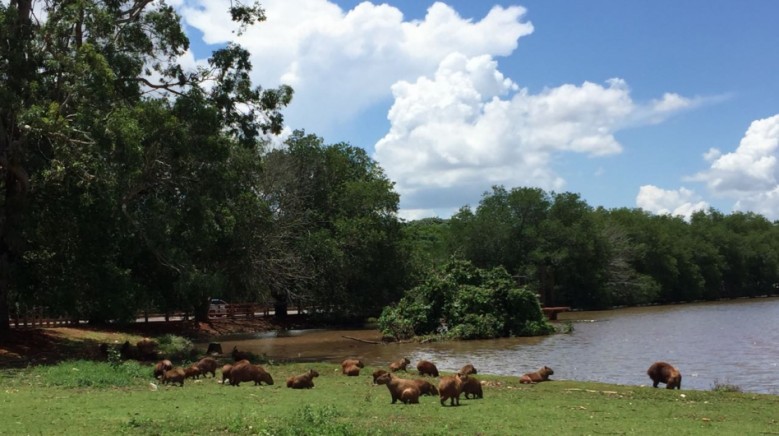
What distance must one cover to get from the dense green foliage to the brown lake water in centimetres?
123

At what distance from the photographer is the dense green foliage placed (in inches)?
1347

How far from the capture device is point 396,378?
43.3 ft

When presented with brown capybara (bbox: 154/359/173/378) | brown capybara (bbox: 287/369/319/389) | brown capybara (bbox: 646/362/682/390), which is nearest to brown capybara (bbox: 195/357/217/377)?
brown capybara (bbox: 154/359/173/378)

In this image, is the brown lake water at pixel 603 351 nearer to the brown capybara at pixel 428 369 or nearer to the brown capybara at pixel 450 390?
the brown capybara at pixel 428 369

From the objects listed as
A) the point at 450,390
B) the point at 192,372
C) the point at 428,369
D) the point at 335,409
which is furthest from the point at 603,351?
the point at 335,409

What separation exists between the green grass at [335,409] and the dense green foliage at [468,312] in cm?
1734

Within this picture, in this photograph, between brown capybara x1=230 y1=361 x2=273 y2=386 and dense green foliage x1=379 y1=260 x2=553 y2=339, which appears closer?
brown capybara x1=230 y1=361 x2=273 y2=386

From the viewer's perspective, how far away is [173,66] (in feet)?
80.0

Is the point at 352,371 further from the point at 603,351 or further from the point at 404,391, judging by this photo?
the point at 603,351

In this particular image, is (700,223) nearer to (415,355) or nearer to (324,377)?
(415,355)

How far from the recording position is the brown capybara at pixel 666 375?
1625cm

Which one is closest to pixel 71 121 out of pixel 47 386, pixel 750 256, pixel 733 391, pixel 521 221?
pixel 47 386

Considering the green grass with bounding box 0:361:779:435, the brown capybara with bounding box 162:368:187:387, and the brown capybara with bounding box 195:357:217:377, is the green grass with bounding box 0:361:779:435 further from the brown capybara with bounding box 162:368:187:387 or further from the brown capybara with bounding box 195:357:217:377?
the brown capybara with bounding box 195:357:217:377

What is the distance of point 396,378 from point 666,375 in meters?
7.08
